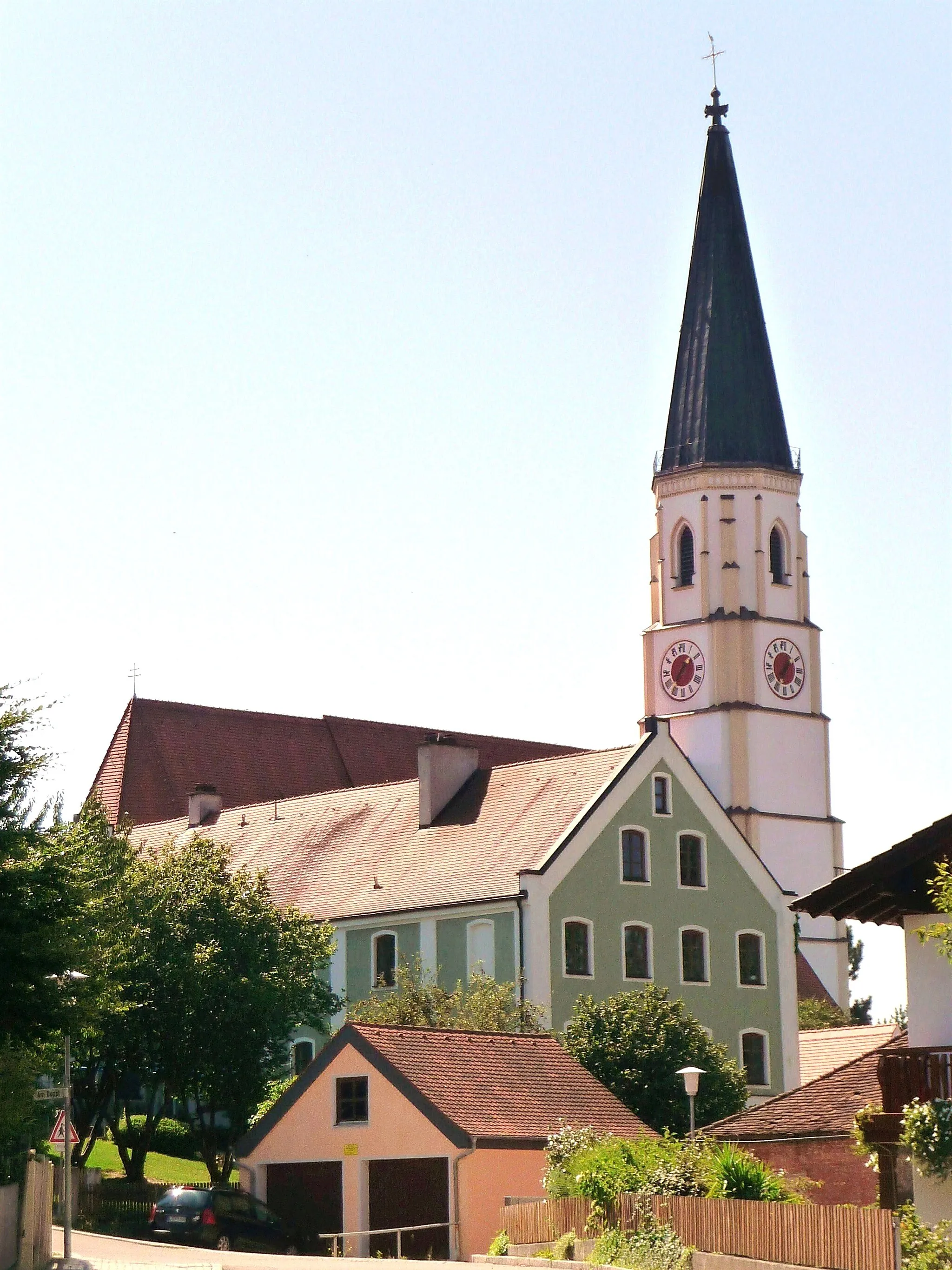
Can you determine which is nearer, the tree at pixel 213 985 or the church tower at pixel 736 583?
the tree at pixel 213 985

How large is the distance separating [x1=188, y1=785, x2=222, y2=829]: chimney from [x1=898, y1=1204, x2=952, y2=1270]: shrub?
4727cm

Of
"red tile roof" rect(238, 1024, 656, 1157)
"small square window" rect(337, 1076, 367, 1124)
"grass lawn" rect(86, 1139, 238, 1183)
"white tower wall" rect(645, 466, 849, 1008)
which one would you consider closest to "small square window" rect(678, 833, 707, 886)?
"grass lawn" rect(86, 1139, 238, 1183)

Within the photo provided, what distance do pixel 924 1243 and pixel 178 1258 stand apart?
14221 millimetres

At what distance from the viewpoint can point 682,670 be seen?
9919 cm

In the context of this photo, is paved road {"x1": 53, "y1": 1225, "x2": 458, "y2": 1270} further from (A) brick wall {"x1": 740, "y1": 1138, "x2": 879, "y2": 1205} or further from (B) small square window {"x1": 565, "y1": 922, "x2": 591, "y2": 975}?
(B) small square window {"x1": 565, "y1": 922, "x2": 591, "y2": 975}

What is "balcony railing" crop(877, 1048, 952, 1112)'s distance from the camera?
957 inches

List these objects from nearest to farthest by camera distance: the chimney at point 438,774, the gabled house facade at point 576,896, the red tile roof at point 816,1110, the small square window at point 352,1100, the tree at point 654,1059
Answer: the red tile roof at point 816,1110 → the small square window at point 352,1100 → the tree at point 654,1059 → the gabled house facade at point 576,896 → the chimney at point 438,774

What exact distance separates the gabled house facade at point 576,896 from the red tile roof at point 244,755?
55.3 feet

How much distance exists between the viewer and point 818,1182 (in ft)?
105

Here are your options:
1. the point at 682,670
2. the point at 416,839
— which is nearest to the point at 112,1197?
the point at 416,839

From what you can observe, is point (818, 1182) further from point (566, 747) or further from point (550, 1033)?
point (566, 747)

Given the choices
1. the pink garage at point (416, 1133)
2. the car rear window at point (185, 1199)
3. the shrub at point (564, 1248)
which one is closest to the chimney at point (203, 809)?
the pink garage at point (416, 1133)

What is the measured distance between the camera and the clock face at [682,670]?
98375 millimetres

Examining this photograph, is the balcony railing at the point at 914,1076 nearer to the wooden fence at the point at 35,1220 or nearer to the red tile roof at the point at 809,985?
the wooden fence at the point at 35,1220
